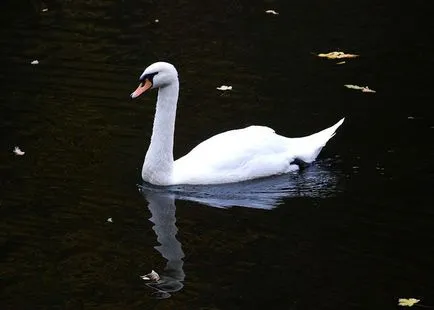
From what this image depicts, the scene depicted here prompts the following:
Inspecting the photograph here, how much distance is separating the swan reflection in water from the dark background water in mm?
36

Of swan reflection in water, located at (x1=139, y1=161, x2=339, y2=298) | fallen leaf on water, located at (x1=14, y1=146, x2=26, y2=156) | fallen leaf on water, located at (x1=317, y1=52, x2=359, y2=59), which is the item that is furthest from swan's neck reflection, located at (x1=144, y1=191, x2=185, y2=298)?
fallen leaf on water, located at (x1=317, y1=52, x2=359, y2=59)

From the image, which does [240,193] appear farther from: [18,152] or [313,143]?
[18,152]

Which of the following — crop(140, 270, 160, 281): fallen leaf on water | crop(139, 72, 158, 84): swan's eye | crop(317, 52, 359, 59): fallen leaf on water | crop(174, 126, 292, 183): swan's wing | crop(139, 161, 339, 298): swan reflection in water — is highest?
crop(139, 72, 158, 84): swan's eye

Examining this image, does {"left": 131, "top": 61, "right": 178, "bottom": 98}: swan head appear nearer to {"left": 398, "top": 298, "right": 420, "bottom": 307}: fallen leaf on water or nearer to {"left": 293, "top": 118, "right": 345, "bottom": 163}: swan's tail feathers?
{"left": 293, "top": 118, "right": 345, "bottom": 163}: swan's tail feathers

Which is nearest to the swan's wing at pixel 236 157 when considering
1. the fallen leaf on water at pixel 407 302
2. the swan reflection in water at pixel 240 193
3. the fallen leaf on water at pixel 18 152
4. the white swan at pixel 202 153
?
the white swan at pixel 202 153

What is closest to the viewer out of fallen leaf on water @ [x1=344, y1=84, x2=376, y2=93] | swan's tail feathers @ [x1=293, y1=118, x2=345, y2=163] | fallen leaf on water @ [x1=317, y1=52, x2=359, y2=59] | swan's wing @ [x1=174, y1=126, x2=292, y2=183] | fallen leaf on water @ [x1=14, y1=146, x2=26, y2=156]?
swan's wing @ [x1=174, y1=126, x2=292, y2=183]

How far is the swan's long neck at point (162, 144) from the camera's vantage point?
10930 mm

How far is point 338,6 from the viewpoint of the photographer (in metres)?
19.5

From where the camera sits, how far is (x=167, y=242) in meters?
9.55

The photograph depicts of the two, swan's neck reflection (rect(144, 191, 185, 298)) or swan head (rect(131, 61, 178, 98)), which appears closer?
swan's neck reflection (rect(144, 191, 185, 298))

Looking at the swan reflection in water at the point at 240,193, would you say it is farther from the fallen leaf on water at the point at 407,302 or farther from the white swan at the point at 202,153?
the fallen leaf on water at the point at 407,302

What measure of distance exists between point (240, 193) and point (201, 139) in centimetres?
148

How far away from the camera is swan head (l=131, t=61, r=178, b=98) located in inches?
429

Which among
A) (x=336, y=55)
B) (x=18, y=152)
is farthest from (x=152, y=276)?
(x=336, y=55)
